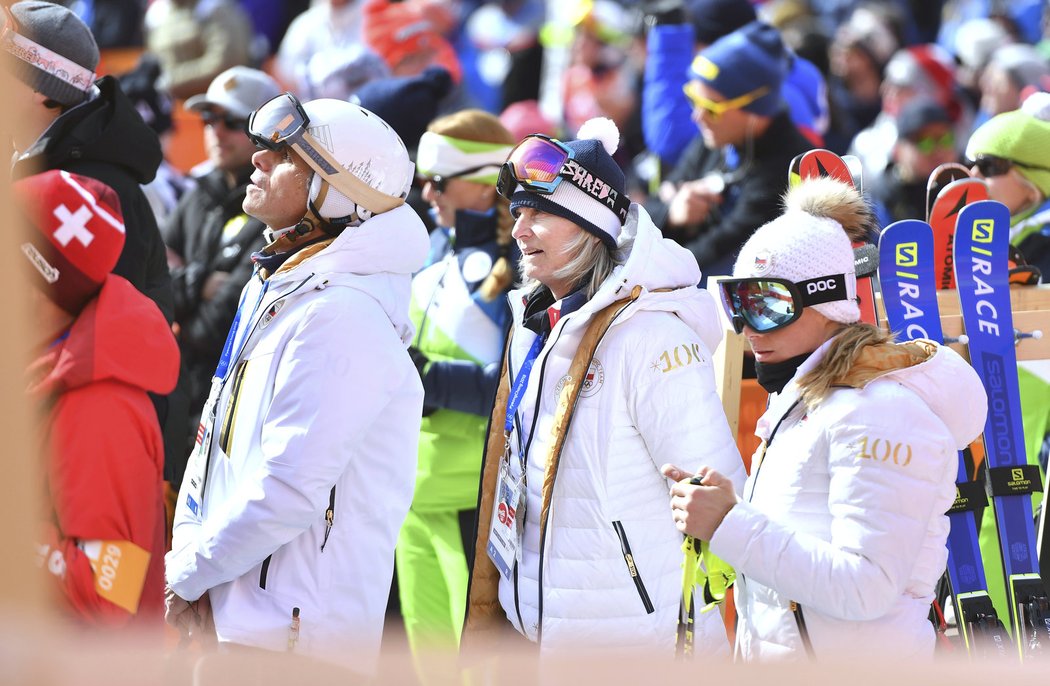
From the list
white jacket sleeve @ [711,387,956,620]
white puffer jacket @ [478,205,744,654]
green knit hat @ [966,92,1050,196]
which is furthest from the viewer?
green knit hat @ [966,92,1050,196]

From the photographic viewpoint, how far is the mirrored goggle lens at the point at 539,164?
3486 millimetres

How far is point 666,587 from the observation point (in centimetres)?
319

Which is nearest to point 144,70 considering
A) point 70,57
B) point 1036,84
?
point 70,57

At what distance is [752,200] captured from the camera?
562 centimetres

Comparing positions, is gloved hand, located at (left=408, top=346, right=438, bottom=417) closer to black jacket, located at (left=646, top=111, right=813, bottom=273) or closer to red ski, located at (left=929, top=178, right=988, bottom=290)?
black jacket, located at (left=646, top=111, right=813, bottom=273)

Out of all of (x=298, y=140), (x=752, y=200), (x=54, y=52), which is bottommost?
(x=298, y=140)

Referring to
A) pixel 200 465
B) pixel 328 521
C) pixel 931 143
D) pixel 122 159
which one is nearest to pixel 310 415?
pixel 328 521

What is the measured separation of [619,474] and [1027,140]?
2.90m

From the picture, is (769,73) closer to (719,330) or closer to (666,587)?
(719,330)

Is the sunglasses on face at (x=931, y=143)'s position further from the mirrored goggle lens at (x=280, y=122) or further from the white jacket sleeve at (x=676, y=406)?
the mirrored goggle lens at (x=280, y=122)

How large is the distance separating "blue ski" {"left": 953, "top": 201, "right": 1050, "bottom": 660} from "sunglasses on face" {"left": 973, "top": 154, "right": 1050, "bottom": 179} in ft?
3.93

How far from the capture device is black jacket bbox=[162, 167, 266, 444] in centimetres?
564

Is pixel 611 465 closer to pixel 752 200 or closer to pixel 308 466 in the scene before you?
pixel 308 466

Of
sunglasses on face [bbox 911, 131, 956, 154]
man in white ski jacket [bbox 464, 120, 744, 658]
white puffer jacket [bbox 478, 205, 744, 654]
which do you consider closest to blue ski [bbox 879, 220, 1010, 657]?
man in white ski jacket [bbox 464, 120, 744, 658]
